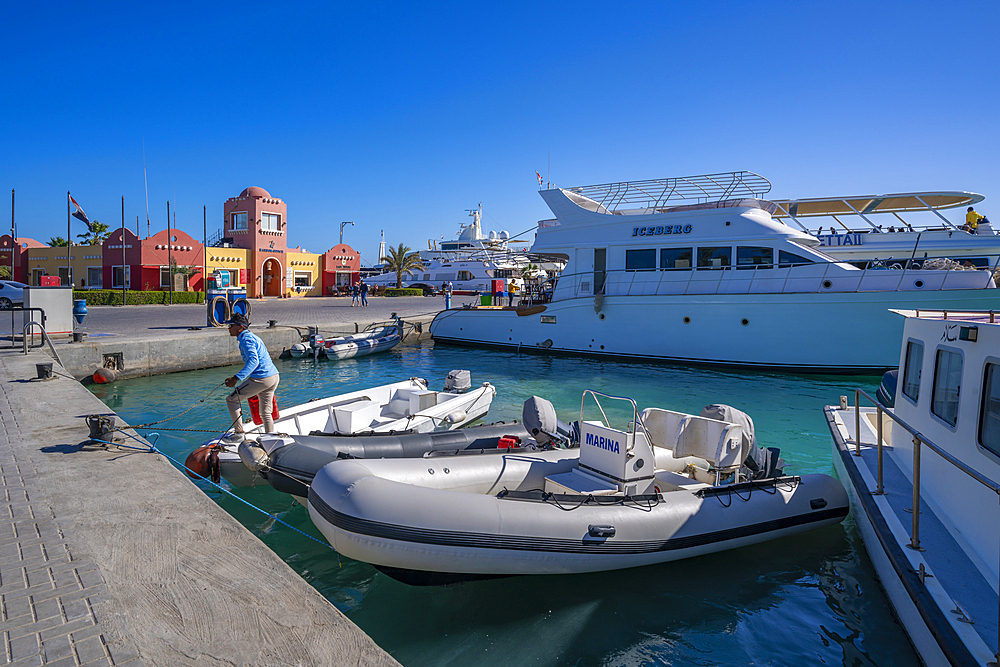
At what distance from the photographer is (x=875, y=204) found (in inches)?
696

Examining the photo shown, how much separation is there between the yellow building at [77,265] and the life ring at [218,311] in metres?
21.9

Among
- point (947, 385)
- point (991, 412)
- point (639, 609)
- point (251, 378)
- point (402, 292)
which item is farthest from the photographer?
point (402, 292)

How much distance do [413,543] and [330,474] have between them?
95 cm

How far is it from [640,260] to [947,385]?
525 inches

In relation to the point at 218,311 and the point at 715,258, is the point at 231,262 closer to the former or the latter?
the point at 218,311

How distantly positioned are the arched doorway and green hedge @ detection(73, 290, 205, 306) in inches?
317

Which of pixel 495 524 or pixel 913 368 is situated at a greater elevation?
pixel 913 368

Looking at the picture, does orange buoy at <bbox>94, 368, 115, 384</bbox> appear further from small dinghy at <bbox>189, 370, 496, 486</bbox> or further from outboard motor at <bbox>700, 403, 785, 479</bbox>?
outboard motor at <bbox>700, 403, 785, 479</bbox>

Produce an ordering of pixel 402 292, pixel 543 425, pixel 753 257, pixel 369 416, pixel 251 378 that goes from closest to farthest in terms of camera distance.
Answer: pixel 251 378
pixel 543 425
pixel 369 416
pixel 753 257
pixel 402 292

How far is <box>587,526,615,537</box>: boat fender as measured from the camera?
15.3 feet

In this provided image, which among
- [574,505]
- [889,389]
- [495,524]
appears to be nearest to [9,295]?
[495,524]

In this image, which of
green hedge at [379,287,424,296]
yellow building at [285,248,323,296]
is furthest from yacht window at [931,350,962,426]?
green hedge at [379,287,424,296]

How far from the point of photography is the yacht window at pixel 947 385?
185 inches

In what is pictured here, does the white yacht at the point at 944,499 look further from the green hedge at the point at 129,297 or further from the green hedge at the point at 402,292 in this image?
the green hedge at the point at 402,292
